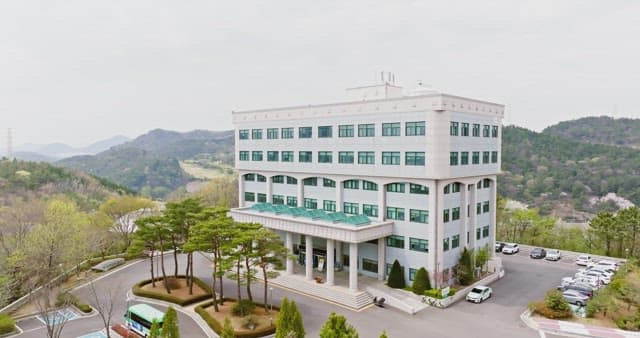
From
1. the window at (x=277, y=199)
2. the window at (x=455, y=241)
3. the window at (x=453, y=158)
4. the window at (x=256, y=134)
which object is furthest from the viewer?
the window at (x=256, y=134)

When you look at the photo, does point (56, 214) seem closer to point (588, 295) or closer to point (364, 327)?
point (364, 327)

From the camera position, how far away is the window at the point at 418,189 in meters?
29.0

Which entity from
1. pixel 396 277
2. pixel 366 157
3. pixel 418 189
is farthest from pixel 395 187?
pixel 396 277

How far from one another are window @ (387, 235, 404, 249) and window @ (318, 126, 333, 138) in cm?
934

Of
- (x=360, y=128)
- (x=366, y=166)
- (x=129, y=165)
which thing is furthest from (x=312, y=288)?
(x=129, y=165)

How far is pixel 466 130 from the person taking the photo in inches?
1206

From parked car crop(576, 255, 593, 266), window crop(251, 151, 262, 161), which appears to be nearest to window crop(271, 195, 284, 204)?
window crop(251, 151, 262, 161)

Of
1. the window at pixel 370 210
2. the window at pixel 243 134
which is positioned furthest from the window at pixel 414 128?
the window at pixel 243 134

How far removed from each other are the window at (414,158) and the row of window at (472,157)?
1.95m

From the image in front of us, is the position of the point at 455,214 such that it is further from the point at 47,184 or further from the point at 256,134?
the point at 47,184

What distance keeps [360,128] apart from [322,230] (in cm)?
825

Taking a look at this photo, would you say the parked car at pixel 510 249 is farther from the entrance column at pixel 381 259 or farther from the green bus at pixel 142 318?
the green bus at pixel 142 318

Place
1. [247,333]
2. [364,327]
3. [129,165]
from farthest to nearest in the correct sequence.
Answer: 1. [129,165]
2. [364,327]
3. [247,333]

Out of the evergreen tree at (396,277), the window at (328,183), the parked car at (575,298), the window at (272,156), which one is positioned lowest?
the parked car at (575,298)
